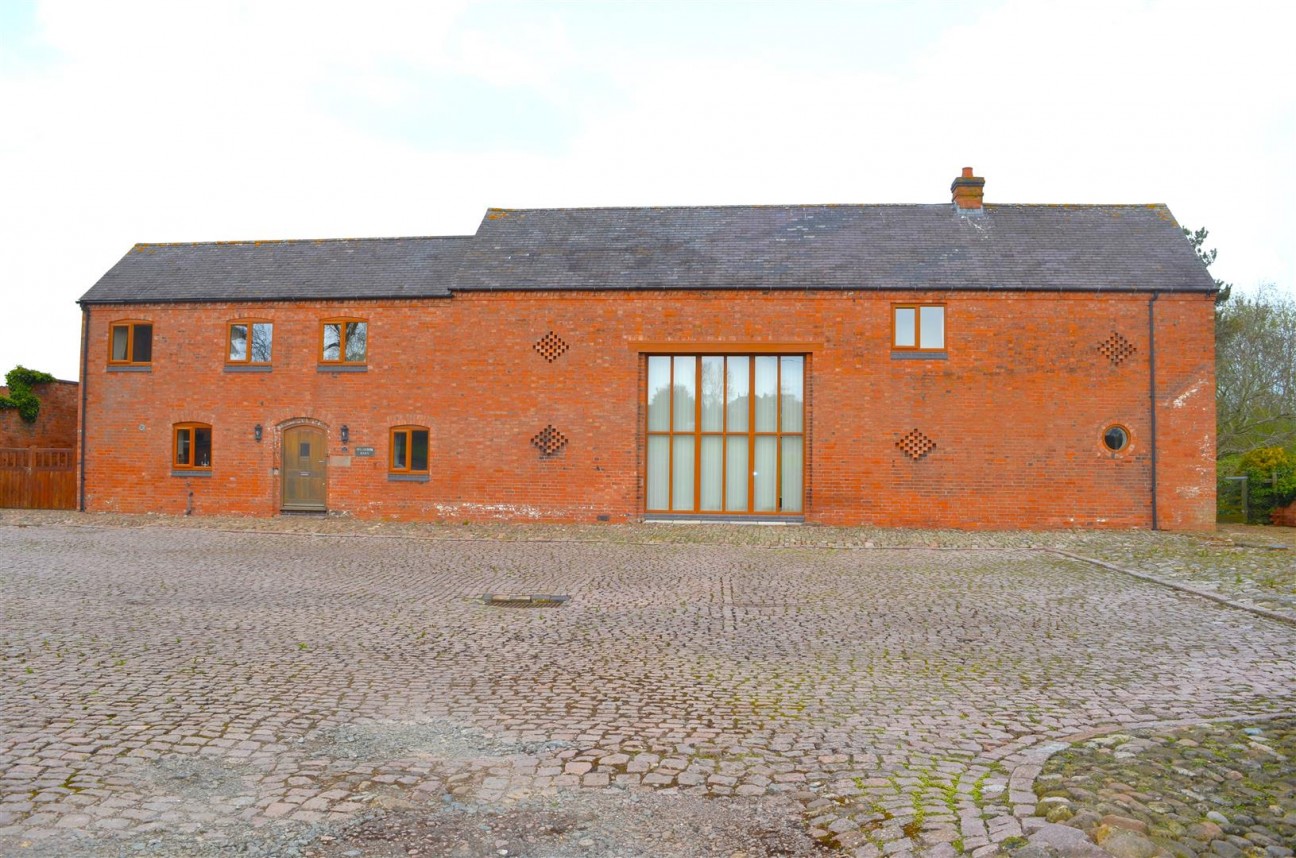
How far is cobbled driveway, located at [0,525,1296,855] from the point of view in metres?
4.23

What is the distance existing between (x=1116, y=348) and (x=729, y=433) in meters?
8.15

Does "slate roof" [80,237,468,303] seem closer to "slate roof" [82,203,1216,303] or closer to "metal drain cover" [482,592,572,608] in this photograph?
"slate roof" [82,203,1216,303]

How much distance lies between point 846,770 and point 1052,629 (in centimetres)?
476

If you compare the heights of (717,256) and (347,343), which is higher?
(717,256)

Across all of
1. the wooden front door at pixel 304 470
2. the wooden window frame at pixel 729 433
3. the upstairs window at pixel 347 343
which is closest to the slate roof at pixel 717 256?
the upstairs window at pixel 347 343

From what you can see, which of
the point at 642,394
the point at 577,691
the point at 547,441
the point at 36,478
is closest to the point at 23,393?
the point at 36,478

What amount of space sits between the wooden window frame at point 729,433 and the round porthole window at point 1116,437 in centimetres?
610

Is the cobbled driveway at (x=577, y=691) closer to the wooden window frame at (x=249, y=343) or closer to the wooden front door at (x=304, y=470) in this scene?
the wooden front door at (x=304, y=470)

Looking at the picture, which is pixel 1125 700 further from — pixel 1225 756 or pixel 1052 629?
pixel 1052 629

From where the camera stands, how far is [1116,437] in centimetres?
1872

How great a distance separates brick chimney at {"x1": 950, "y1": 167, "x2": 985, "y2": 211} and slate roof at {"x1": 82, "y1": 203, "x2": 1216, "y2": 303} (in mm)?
403

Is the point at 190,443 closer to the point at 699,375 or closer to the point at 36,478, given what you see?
the point at 36,478

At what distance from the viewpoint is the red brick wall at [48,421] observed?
23.3 metres

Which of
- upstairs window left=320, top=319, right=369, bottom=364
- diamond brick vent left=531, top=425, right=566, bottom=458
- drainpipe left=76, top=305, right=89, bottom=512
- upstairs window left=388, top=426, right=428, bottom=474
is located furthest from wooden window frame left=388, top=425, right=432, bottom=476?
drainpipe left=76, top=305, right=89, bottom=512
